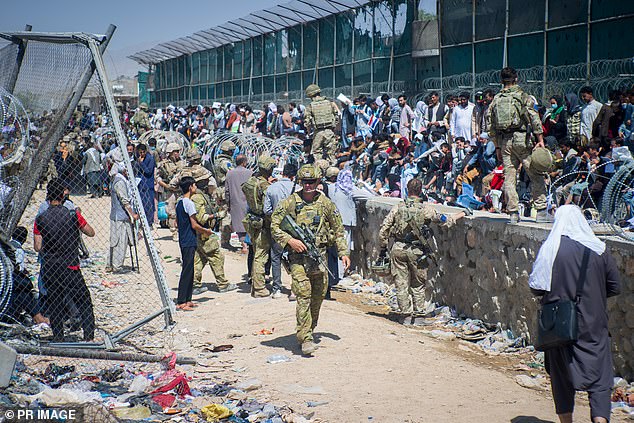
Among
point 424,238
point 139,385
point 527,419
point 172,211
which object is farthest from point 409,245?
point 172,211

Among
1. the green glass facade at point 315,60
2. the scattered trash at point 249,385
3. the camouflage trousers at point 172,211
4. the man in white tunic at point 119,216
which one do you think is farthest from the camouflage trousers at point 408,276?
the green glass facade at point 315,60

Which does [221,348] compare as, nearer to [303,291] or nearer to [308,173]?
[303,291]

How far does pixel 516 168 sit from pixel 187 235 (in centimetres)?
410

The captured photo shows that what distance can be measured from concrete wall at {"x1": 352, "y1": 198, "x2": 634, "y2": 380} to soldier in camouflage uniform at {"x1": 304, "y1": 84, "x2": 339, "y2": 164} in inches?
188

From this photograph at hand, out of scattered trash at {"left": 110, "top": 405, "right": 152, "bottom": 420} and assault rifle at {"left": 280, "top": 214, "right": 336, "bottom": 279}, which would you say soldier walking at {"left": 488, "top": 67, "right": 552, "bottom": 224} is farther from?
scattered trash at {"left": 110, "top": 405, "right": 152, "bottom": 420}

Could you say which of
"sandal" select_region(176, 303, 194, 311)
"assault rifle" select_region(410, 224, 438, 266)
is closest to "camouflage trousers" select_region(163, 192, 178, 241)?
"sandal" select_region(176, 303, 194, 311)

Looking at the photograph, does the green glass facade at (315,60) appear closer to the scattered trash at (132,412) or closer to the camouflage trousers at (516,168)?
the camouflage trousers at (516,168)

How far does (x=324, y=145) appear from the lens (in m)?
14.9

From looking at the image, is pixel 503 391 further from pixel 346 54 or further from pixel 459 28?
pixel 346 54

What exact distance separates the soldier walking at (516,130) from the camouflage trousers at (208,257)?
4019mm

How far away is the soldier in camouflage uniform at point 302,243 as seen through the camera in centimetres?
768

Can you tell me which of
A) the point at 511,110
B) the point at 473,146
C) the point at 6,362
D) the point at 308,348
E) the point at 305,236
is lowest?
the point at 308,348

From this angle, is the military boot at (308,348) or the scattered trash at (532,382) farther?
the military boot at (308,348)

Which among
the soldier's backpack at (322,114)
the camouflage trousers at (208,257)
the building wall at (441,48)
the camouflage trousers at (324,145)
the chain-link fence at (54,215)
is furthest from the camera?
the camouflage trousers at (324,145)
